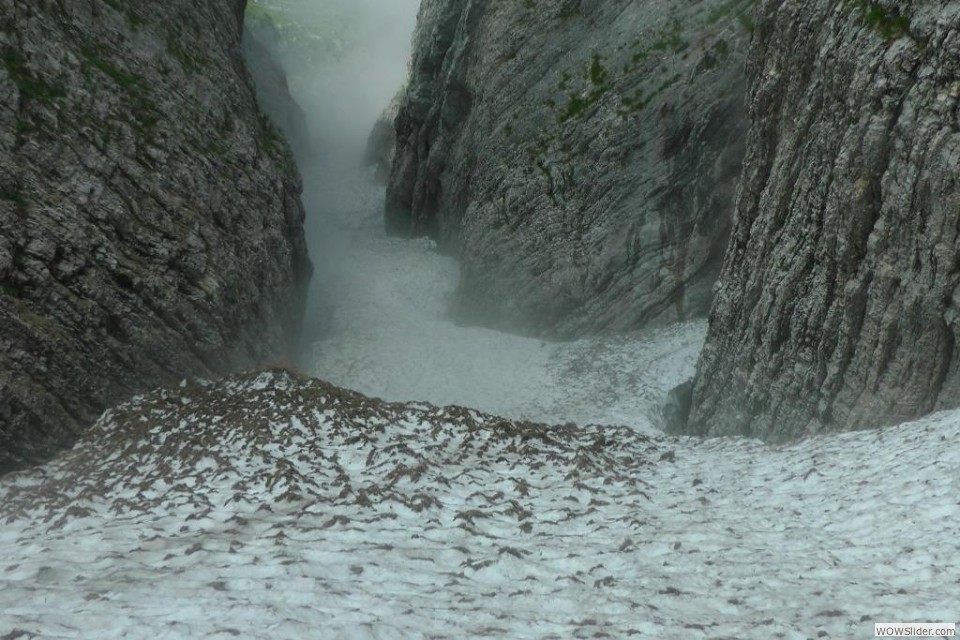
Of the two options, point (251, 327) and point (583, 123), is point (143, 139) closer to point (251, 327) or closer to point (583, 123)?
point (251, 327)

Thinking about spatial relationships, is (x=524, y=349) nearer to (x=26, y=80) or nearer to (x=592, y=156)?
(x=592, y=156)

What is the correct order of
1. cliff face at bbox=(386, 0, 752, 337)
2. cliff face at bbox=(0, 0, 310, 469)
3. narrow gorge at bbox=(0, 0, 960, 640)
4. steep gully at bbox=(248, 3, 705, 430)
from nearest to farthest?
narrow gorge at bbox=(0, 0, 960, 640) < cliff face at bbox=(0, 0, 310, 469) < steep gully at bbox=(248, 3, 705, 430) < cliff face at bbox=(386, 0, 752, 337)

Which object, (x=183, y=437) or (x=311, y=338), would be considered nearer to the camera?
(x=183, y=437)

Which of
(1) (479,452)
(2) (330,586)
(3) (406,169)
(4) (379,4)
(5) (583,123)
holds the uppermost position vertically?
(4) (379,4)

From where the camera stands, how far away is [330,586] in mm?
7004

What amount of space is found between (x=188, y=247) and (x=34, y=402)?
6177 mm

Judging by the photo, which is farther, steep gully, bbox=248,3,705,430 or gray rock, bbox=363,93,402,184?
gray rock, bbox=363,93,402,184

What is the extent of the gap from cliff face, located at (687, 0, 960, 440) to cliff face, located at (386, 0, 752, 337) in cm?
615

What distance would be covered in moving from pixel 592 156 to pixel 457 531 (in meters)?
19.8

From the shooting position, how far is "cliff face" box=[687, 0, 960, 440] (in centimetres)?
1077

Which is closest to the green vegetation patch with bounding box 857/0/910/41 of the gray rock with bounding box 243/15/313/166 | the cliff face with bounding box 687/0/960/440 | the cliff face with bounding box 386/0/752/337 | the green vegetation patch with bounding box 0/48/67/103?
the cliff face with bounding box 687/0/960/440

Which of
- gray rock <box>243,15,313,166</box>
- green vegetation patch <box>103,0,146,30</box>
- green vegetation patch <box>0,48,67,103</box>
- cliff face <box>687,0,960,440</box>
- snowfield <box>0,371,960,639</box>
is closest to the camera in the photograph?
snowfield <box>0,371,960,639</box>

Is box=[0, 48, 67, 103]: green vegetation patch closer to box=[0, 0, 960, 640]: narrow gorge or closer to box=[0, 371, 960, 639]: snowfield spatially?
box=[0, 0, 960, 640]: narrow gorge

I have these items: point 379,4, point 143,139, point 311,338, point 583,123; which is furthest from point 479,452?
point 379,4
